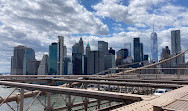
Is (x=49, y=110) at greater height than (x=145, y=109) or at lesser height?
lesser

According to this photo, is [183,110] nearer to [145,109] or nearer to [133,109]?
[145,109]

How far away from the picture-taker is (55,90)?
955 centimetres

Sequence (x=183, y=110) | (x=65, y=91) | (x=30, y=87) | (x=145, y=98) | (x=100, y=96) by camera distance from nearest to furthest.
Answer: (x=183, y=110), (x=145, y=98), (x=100, y=96), (x=65, y=91), (x=30, y=87)

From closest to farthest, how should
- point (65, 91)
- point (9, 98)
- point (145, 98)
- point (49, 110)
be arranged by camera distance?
point (145, 98), point (65, 91), point (49, 110), point (9, 98)

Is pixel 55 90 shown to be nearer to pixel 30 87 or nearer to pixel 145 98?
pixel 30 87

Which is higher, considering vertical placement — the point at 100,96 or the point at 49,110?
the point at 100,96

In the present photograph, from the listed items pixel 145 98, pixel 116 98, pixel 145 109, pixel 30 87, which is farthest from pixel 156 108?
pixel 30 87

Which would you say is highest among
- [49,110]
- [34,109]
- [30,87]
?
[30,87]

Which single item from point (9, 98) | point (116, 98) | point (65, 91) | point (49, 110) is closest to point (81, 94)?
point (65, 91)

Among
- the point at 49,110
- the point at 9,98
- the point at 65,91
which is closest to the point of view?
A: the point at 65,91

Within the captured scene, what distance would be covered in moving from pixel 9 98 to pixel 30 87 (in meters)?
5.88

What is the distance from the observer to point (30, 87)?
440 inches

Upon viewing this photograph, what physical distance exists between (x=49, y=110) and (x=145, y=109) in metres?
10.8

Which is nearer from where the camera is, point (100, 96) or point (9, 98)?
point (100, 96)
